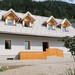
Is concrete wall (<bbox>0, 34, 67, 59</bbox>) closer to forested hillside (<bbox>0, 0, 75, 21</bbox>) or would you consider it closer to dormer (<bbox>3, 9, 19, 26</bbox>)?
dormer (<bbox>3, 9, 19, 26</bbox>)

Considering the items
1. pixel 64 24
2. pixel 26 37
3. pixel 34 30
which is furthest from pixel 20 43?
pixel 64 24

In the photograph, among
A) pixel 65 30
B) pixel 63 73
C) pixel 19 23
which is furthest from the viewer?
pixel 65 30

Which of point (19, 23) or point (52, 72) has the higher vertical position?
point (19, 23)

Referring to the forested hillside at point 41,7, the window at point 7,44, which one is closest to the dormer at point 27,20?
the window at point 7,44

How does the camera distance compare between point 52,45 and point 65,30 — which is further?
point 65,30

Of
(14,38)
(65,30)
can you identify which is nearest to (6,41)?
(14,38)

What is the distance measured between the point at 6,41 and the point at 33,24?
22.6ft

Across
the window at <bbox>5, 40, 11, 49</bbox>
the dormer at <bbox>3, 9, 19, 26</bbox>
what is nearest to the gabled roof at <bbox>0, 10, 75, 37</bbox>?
the dormer at <bbox>3, 9, 19, 26</bbox>

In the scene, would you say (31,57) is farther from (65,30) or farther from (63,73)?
(63,73)

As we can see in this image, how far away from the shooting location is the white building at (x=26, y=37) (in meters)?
37.1

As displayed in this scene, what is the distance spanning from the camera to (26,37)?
39344 millimetres

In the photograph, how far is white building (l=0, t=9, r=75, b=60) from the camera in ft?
122

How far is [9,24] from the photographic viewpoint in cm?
3888

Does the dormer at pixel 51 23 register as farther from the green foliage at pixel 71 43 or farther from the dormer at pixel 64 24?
the green foliage at pixel 71 43
